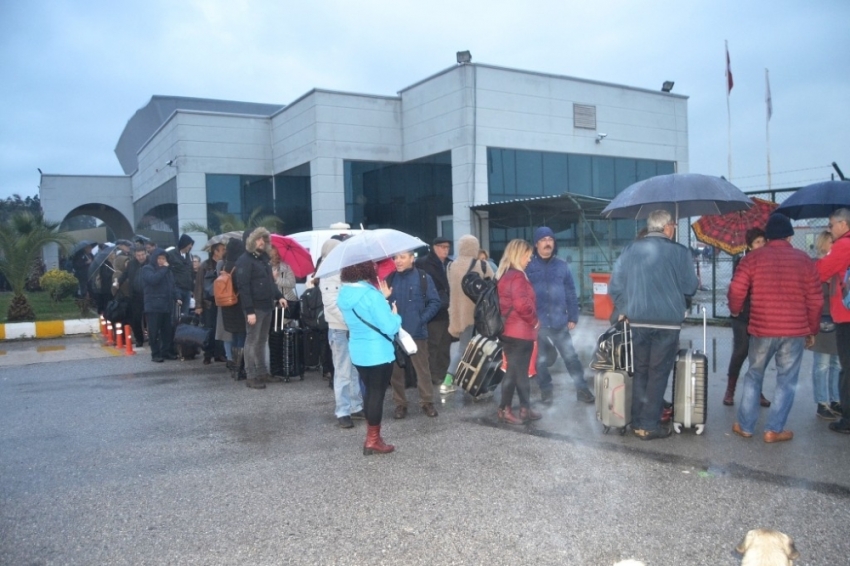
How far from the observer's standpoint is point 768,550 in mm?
3336

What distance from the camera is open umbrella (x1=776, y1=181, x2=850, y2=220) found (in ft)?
24.0

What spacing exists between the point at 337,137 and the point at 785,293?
20902 millimetres

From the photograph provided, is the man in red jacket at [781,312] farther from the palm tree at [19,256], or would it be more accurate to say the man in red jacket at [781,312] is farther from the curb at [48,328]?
the palm tree at [19,256]

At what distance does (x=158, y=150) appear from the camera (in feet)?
104

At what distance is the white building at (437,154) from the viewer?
23.3 metres

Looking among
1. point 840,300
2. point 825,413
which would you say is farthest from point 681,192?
point 825,413

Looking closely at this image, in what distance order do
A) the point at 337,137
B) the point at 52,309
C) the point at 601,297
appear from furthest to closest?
the point at 337,137
the point at 52,309
the point at 601,297

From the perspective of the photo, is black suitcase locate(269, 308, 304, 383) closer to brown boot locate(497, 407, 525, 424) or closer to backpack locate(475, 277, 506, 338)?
backpack locate(475, 277, 506, 338)

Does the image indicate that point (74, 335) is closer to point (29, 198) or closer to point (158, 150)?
point (158, 150)

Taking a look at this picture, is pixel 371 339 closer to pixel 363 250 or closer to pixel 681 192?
pixel 363 250

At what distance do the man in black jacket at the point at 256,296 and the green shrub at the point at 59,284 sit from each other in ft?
46.7

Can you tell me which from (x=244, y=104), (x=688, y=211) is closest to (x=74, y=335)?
(x=688, y=211)

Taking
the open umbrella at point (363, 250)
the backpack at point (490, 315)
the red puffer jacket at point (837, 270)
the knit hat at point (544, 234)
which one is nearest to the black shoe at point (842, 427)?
the red puffer jacket at point (837, 270)

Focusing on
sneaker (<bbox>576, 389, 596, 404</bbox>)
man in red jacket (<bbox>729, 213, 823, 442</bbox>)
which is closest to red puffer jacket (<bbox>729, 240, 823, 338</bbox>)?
man in red jacket (<bbox>729, 213, 823, 442</bbox>)
